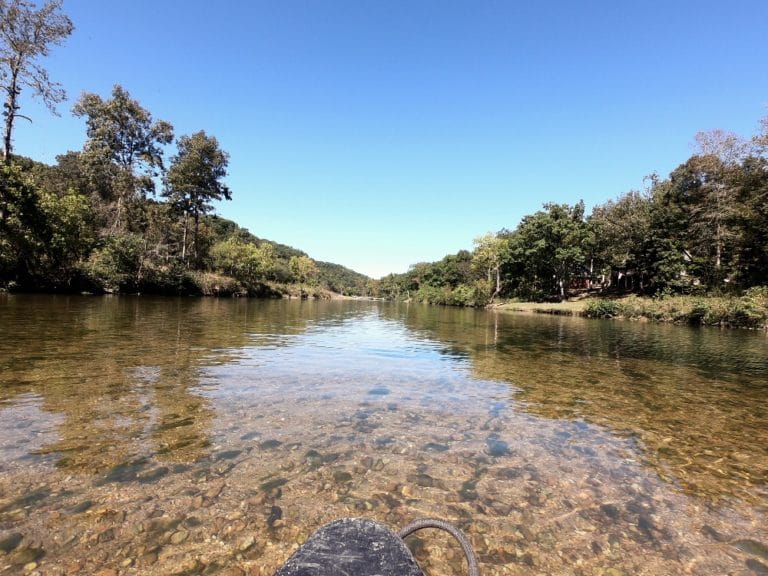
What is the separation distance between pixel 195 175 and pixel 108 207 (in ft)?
37.1

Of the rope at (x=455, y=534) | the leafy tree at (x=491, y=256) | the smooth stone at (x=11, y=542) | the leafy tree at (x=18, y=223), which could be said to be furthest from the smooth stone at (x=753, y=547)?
the leafy tree at (x=491, y=256)

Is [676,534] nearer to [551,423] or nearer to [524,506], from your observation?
[524,506]

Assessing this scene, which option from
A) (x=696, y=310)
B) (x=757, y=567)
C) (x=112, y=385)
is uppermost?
(x=696, y=310)

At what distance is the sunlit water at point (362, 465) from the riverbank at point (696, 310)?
88.3ft

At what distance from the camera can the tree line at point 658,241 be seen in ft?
126

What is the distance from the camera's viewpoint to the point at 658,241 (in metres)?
48.9

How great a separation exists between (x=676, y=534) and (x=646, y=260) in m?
57.7

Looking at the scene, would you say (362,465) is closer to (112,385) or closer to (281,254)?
(112,385)

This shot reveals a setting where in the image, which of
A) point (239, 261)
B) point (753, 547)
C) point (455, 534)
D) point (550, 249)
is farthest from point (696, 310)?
point (239, 261)

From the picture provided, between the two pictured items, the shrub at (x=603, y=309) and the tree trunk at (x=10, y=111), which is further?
the shrub at (x=603, y=309)

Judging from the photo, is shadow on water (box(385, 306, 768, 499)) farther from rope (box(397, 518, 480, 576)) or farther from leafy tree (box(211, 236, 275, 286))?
leafy tree (box(211, 236, 275, 286))

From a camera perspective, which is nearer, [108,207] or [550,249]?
[108,207]

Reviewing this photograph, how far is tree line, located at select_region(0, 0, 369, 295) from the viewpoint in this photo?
28266mm

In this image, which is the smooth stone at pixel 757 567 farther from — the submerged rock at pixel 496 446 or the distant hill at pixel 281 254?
the distant hill at pixel 281 254
